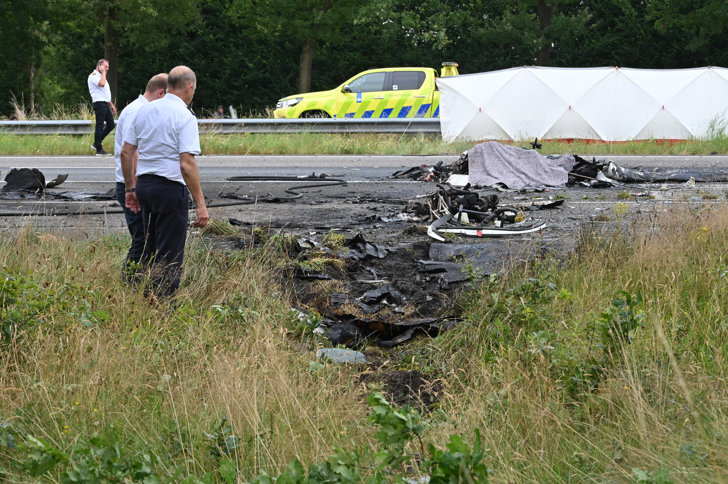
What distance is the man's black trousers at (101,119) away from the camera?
14.7 meters

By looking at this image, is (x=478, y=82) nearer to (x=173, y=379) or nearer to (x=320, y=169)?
(x=320, y=169)

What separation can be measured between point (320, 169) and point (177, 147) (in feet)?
27.4

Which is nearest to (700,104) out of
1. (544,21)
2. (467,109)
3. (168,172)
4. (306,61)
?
(467,109)

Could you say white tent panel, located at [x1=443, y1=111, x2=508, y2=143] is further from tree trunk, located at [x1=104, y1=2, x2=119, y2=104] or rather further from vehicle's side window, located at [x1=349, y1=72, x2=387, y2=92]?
tree trunk, located at [x1=104, y1=2, x2=119, y2=104]

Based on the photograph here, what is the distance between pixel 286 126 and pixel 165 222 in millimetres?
12282

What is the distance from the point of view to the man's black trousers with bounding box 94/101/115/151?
14.7m

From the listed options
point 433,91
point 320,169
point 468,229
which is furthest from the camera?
point 433,91

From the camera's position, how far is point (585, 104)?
16.8 metres

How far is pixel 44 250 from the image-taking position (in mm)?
6059

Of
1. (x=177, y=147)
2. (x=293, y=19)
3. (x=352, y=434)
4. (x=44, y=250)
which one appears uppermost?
(x=293, y=19)

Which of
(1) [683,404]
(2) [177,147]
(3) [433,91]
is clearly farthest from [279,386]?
(3) [433,91]

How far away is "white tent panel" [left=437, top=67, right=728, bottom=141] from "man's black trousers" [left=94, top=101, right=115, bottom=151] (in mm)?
6589

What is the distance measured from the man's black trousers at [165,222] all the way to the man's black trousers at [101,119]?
9708 mm

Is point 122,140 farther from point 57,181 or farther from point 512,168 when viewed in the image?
point 512,168
